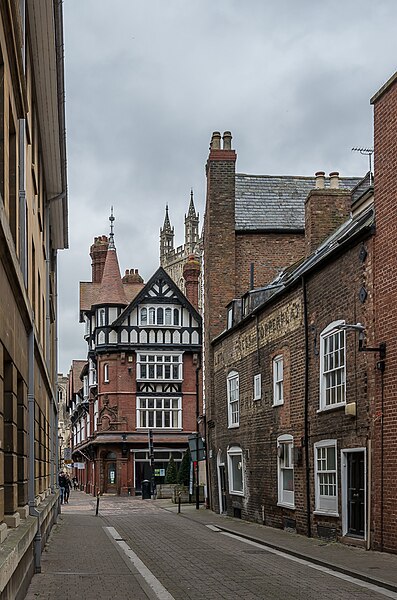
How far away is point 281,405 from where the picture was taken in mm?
24516

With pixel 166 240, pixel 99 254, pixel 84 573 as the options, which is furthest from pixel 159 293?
pixel 166 240

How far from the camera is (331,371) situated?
66.4 feet

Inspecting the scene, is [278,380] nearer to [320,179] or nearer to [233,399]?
[233,399]

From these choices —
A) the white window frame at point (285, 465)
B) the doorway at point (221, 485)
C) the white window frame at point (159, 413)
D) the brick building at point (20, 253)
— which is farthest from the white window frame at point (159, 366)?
the brick building at point (20, 253)

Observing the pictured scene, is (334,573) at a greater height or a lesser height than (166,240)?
lesser

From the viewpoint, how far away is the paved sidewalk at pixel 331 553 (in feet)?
46.1

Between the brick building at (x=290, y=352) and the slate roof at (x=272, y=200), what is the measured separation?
0.05 m

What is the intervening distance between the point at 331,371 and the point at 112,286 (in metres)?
42.7

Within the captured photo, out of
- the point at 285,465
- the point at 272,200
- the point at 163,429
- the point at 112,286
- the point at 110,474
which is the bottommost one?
the point at 110,474

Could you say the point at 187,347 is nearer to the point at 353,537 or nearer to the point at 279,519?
the point at 279,519

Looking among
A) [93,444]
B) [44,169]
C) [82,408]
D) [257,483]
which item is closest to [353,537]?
[257,483]

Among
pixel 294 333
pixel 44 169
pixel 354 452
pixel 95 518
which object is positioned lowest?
pixel 95 518

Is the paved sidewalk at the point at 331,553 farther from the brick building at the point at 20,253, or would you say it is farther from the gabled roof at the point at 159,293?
the gabled roof at the point at 159,293

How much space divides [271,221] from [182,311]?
2552 centimetres
